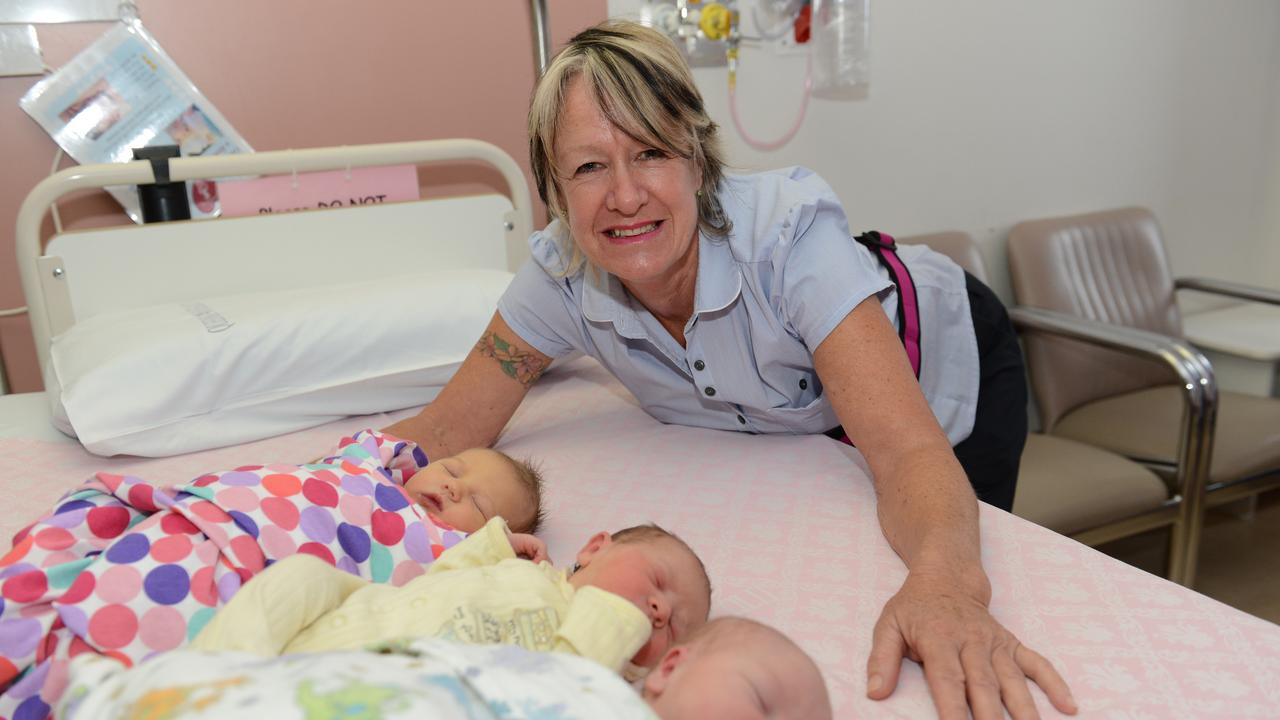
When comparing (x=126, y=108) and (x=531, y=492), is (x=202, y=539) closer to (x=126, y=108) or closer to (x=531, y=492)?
(x=531, y=492)

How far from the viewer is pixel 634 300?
156 centimetres

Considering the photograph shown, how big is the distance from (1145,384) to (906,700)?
2.61 metres

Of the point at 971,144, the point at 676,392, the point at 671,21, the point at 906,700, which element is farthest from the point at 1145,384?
the point at 906,700

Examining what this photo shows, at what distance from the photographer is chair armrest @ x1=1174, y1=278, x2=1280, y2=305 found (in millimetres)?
2963

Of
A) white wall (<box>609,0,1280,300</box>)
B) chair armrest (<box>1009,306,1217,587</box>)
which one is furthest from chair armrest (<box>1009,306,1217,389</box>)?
white wall (<box>609,0,1280,300</box>)

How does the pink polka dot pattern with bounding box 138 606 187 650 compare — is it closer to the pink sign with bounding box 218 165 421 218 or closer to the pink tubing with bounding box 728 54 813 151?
the pink sign with bounding box 218 165 421 218

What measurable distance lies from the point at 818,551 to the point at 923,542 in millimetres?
152

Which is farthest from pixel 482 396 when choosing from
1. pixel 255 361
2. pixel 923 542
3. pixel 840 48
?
pixel 840 48

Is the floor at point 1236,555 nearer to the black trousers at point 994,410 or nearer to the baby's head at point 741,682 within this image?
the black trousers at point 994,410

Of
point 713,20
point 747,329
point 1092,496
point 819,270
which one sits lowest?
point 1092,496

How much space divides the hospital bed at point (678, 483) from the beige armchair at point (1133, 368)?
4.36ft

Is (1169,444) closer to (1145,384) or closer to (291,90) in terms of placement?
(1145,384)

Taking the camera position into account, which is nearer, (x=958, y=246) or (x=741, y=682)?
(x=741, y=682)

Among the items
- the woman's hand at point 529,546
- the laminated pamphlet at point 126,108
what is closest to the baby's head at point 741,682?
the woman's hand at point 529,546
